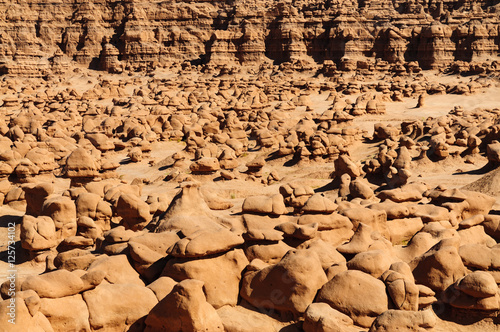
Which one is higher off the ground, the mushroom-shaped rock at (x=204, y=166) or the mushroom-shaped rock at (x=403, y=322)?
the mushroom-shaped rock at (x=403, y=322)

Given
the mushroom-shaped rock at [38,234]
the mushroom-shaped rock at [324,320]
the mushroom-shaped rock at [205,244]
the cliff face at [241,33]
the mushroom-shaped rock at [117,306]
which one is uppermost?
the cliff face at [241,33]

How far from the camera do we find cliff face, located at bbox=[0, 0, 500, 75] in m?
45.9

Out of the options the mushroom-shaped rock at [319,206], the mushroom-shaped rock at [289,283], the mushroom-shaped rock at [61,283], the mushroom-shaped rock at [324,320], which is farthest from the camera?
the mushroom-shaped rock at [319,206]

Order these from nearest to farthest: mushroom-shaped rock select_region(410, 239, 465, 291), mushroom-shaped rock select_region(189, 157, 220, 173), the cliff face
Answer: mushroom-shaped rock select_region(410, 239, 465, 291)
mushroom-shaped rock select_region(189, 157, 220, 173)
the cliff face

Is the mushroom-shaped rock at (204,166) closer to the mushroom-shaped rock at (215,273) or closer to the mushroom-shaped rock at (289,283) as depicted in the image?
the mushroom-shaped rock at (215,273)

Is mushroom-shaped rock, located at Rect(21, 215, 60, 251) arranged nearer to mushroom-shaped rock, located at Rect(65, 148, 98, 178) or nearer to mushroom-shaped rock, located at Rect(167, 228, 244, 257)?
mushroom-shaped rock, located at Rect(167, 228, 244, 257)

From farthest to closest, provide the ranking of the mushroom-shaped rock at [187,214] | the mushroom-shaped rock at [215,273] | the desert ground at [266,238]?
the mushroom-shaped rock at [187,214], the mushroom-shaped rock at [215,273], the desert ground at [266,238]

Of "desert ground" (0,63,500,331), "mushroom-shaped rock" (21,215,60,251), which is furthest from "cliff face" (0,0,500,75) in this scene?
"mushroom-shaped rock" (21,215,60,251)

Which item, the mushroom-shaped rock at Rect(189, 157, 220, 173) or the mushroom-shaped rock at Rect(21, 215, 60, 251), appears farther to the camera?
the mushroom-shaped rock at Rect(189, 157, 220, 173)

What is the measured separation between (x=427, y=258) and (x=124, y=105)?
2892 cm

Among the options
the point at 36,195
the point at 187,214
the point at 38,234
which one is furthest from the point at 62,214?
the point at 187,214

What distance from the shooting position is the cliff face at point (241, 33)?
45.9m

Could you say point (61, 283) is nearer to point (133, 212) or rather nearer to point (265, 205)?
point (265, 205)

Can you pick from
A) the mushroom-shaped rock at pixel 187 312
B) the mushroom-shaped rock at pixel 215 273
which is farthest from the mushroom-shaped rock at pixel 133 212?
the mushroom-shaped rock at pixel 187 312
